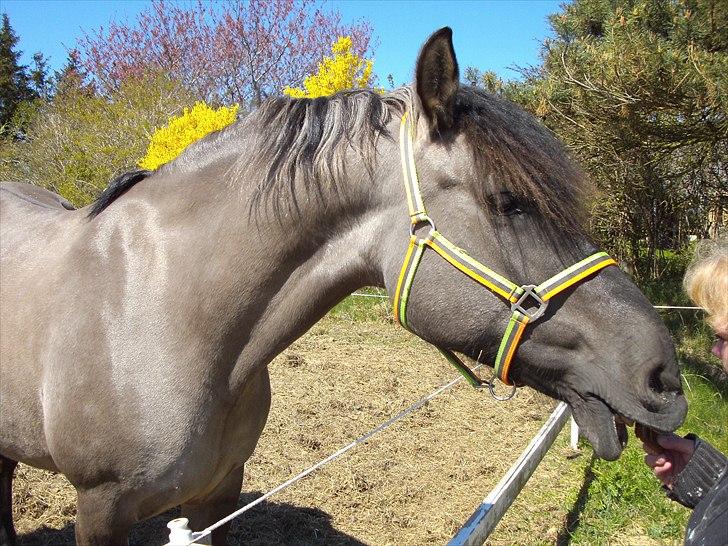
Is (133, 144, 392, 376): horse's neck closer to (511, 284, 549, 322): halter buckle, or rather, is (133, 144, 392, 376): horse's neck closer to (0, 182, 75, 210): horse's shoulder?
(511, 284, 549, 322): halter buckle

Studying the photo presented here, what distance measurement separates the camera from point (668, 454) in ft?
6.20

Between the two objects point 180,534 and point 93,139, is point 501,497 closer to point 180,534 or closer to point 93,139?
point 180,534

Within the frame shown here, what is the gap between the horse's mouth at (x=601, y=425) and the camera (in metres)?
1.51

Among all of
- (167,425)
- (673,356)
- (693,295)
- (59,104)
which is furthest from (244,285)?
(59,104)

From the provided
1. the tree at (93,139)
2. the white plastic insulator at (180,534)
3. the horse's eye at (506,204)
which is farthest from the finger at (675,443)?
the tree at (93,139)

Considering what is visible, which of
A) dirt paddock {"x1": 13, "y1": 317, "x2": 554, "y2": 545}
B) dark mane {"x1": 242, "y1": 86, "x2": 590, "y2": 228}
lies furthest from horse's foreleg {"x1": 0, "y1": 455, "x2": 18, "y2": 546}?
dark mane {"x1": 242, "y1": 86, "x2": 590, "y2": 228}

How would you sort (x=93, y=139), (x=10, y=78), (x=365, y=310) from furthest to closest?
(x=10, y=78) < (x=93, y=139) < (x=365, y=310)

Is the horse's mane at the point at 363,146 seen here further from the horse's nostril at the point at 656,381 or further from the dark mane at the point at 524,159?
the horse's nostril at the point at 656,381

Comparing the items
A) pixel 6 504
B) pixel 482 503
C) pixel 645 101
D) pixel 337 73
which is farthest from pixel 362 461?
pixel 337 73

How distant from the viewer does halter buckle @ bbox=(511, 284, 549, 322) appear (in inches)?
60.2

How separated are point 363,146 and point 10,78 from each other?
98.1ft

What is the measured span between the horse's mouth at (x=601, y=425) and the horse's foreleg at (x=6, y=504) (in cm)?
298

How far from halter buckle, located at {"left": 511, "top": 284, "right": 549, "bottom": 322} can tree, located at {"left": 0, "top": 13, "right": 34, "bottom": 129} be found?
28.7 m

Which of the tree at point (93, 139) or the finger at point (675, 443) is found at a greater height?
the tree at point (93, 139)
